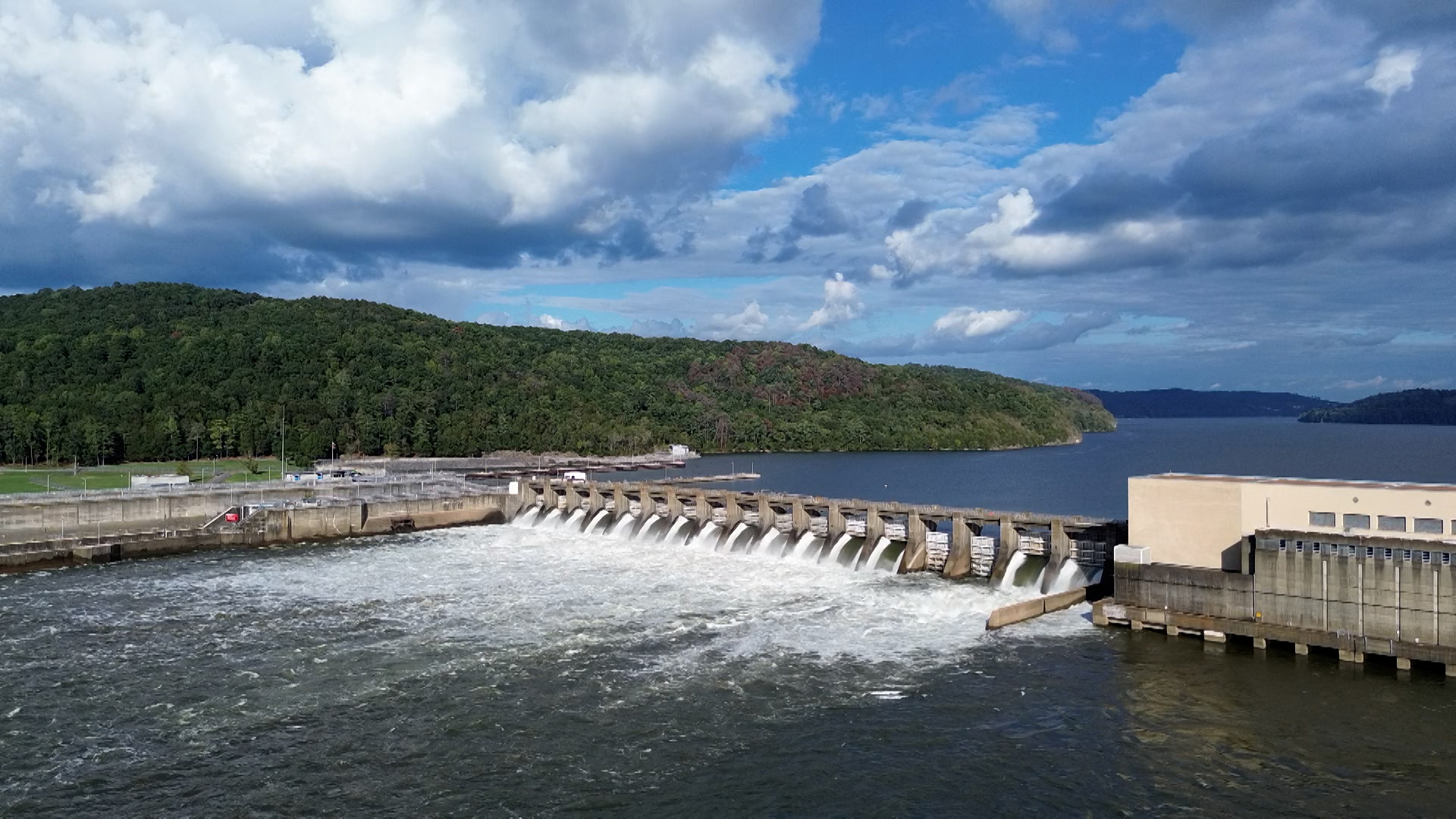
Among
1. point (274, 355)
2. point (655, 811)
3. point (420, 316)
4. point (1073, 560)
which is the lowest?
point (655, 811)

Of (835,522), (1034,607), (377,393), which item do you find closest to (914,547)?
(835,522)

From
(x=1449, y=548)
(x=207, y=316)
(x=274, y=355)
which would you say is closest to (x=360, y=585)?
(x=1449, y=548)

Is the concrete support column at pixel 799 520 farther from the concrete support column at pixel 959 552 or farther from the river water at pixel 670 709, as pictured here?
the concrete support column at pixel 959 552

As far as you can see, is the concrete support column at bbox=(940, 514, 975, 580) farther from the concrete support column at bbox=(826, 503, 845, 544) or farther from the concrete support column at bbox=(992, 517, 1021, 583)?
the concrete support column at bbox=(826, 503, 845, 544)

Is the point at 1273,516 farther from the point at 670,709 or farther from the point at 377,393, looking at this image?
the point at 377,393

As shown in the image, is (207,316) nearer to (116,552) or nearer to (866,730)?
(116,552)

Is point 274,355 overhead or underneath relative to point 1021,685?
overhead
